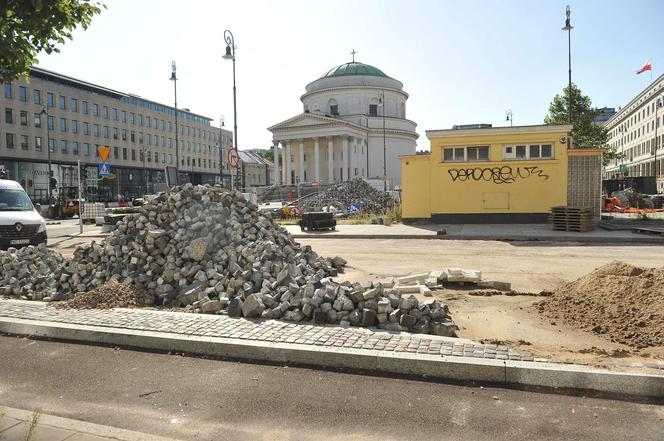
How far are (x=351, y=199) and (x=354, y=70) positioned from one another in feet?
161

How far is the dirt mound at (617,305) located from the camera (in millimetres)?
5539

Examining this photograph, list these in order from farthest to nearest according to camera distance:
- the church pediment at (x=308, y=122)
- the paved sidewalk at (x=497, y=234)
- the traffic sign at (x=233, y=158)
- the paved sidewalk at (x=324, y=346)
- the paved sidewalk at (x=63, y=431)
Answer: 1. the church pediment at (x=308, y=122)
2. the traffic sign at (x=233, y=158)
3. the paved sidewalk at (x=497, y=234)
4. the paved sidewalk at (x=324, y=346)
5. the paved sidewalk at (x=63, y=431)

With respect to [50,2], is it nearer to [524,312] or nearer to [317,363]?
[317,363]

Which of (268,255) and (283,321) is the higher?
(268,255)

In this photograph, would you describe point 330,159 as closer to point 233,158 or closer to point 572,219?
point 233,158

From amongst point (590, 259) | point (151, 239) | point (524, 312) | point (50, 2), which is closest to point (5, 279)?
point (151, 239)

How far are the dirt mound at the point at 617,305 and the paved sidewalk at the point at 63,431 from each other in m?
4.95

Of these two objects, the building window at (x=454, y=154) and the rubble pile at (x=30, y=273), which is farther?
the building window at (x=454, y=154)

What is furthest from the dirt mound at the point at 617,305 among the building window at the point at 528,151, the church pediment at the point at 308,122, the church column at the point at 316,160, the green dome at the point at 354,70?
the green dome at the point at 354,70

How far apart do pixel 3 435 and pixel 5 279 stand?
6.49 m

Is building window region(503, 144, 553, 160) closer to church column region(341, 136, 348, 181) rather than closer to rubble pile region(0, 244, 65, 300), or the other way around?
rubble pile region(0, 244, 65, 300)

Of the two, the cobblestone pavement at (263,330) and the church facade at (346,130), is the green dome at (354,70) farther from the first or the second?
the cobblestone pavement at (263,330)

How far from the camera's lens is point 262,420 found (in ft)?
13.2

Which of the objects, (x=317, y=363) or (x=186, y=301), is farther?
(x=186, y=301)
